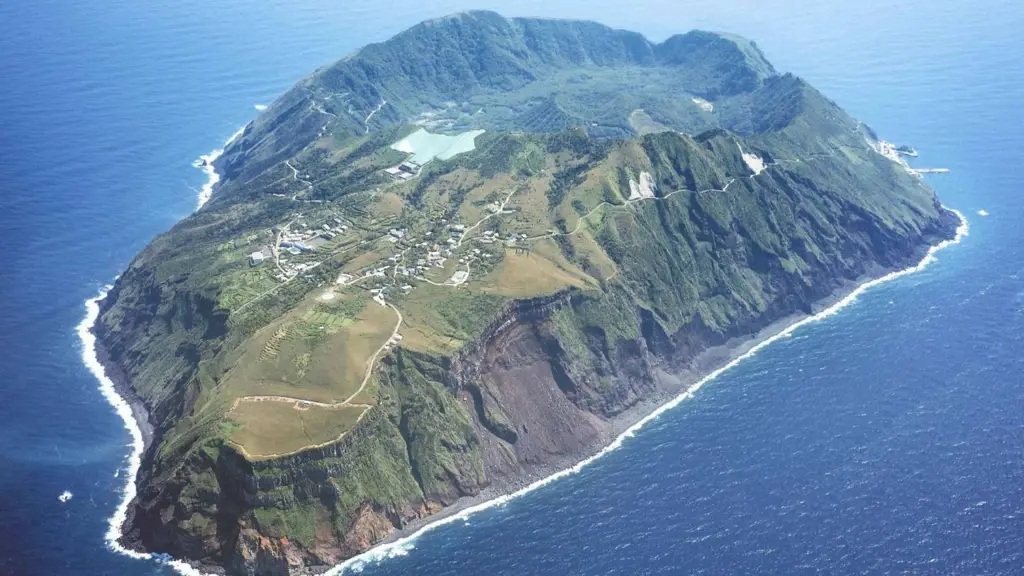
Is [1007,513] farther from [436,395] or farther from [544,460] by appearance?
[436,395]

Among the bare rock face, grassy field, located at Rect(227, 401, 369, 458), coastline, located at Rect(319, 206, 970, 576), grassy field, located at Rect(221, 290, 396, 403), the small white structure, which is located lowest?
coastline, located at Rect(319, 206, 970, 576)

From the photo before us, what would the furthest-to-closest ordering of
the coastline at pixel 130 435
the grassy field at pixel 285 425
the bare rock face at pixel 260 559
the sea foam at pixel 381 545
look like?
the grassy field at pixel 285 425
the coastline at pixel 130 435
the sea foam at pixel 381 545
the bare rock face at pixel 260 559

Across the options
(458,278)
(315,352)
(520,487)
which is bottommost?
(520,487)

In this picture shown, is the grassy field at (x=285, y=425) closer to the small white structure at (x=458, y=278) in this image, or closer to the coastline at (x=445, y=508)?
the coastline at (x=445, y=508)

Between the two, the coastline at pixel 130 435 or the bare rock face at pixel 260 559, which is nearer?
the bare rock face at pixel 260 559

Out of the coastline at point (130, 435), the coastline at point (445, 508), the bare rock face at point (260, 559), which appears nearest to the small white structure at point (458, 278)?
the coastline at point (445, 508)

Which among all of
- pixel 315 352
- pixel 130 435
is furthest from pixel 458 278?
pixel 130 435

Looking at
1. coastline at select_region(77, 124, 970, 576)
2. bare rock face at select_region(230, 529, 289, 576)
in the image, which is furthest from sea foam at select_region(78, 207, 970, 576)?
bare rock face at select_region(230, 529, 289, 576)

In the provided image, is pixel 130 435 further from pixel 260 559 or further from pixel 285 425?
pixel 260 559

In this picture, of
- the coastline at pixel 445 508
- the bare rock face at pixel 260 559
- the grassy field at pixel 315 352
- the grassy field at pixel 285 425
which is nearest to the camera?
the bare rock face at pixel 260 559

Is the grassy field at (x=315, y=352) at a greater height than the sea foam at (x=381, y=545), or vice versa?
the grassy field at (x=315, y=352)

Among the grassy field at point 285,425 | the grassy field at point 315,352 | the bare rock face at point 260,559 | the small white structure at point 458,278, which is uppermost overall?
the small white structure at point 458,278

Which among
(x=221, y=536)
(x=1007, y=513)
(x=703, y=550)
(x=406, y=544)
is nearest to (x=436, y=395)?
(x=406, y=544)

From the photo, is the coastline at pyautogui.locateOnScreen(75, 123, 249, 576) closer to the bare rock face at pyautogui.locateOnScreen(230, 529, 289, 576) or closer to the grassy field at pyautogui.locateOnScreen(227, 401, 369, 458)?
the bare rock face at pyautogui.locateOnScreen(230, 529, 289, 576)
